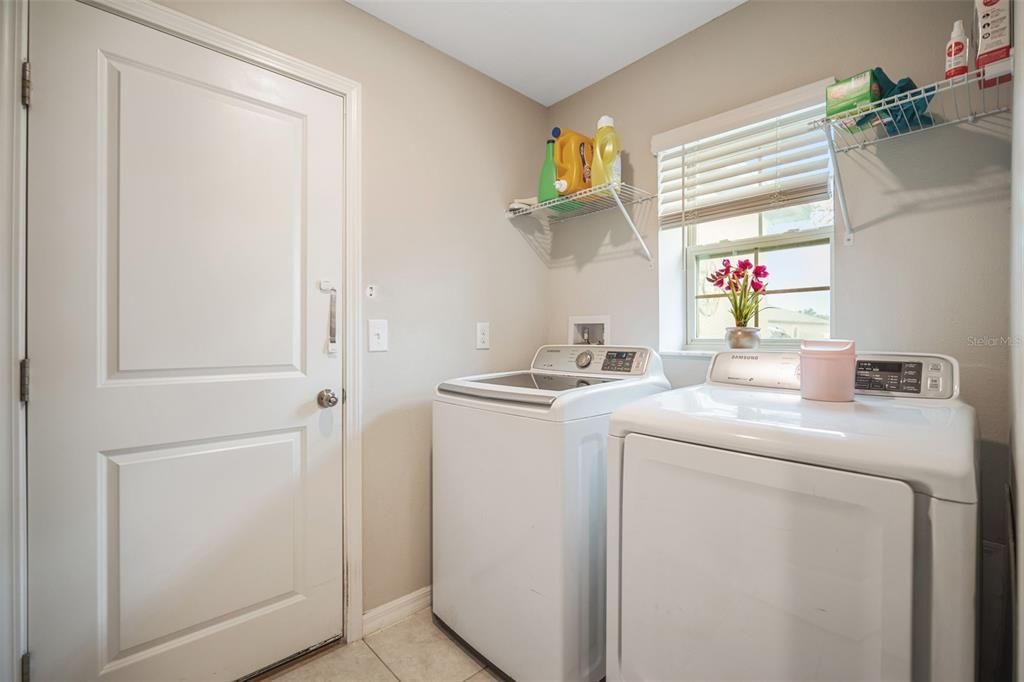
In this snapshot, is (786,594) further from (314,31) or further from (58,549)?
(314,31)

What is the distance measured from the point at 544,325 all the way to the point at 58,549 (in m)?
2.01

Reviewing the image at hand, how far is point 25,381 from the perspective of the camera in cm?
116

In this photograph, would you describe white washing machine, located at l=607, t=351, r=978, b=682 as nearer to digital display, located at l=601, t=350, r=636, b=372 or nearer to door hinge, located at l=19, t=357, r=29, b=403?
digital display, located at l=601, t=350, r=636, b=372

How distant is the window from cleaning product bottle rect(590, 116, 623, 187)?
0.71 ft

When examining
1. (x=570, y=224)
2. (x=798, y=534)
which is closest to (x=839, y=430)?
(x=798, y=534)

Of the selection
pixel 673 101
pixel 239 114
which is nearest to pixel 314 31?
pixel 239 114

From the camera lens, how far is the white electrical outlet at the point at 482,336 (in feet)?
7.01

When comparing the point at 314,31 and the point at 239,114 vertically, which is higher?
the point at 314,31

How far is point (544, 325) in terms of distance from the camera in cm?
248

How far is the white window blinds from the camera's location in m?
1.63

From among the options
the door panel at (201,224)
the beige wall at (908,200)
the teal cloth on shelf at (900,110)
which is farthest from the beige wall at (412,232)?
the teal cloth on shelf at (900,110)

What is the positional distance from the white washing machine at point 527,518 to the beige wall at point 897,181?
0.77 metres

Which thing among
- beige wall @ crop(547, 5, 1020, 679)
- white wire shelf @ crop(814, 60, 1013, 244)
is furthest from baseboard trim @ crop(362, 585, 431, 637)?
white wire shelf @ crop(814, 60, 1013, 244)

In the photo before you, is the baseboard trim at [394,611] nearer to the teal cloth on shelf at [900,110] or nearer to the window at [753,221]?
the window at [753,221]
